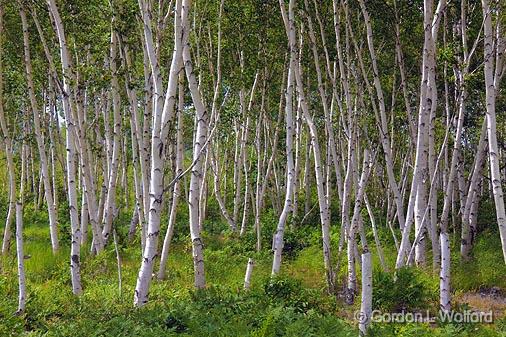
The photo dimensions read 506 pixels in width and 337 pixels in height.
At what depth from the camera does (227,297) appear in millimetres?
7492

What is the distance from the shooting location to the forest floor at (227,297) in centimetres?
598

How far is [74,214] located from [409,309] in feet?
18.9

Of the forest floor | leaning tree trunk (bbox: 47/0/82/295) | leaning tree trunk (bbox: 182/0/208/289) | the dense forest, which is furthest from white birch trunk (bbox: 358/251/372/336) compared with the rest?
leaning tree trunk (bbox: 47/0/82/295)

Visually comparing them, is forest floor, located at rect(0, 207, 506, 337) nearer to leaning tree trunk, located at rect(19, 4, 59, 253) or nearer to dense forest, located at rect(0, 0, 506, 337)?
dense forest, located at rect(0, 0, 506, 337)

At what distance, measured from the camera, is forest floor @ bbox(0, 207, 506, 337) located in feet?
19.6

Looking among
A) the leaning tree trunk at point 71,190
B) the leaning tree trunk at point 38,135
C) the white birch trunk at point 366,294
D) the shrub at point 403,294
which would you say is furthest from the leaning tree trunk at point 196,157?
the leaning tree trunk at point 38,135

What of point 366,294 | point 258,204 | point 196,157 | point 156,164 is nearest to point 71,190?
point 196,157

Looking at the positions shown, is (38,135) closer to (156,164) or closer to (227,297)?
(156,164)

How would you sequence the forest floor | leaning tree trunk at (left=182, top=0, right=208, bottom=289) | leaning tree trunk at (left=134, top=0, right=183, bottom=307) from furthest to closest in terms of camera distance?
leaning tree trunk at (left=182, top=0, right=208, bottom=289) → leaning tree trunk at (left=134, top=0, right=183, bottom=307) → the forest floor

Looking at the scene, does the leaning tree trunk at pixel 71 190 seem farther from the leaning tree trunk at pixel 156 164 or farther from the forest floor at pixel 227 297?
the leaning tree trunk at pixel 156 164

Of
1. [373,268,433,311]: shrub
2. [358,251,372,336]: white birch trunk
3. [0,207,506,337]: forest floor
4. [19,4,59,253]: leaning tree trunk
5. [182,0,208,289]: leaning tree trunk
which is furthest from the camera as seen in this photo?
[19,4,59,253]: leaning tree trunk

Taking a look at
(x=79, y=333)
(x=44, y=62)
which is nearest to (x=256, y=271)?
(x=79, y=333)

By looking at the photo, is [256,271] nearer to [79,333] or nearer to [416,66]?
[79,333]

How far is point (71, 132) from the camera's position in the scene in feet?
28.0
